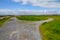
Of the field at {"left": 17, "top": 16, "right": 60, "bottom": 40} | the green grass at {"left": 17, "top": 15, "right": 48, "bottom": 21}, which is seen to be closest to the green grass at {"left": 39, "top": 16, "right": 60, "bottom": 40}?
the field at {"left": 17, "top": 16, "right": 60, "bottom": 40}

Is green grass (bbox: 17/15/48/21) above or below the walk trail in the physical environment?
above

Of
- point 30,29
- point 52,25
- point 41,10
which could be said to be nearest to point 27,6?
point 41,10

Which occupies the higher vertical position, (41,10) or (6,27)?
(41,10)

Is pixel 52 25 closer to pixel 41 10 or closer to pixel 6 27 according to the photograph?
pixel 41 10

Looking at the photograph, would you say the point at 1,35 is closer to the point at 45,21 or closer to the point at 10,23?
the point at 10,23

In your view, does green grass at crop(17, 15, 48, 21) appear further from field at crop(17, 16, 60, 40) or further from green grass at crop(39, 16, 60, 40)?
green grass at crop(39, 16, 60, 40)

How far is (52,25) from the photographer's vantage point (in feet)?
6.42

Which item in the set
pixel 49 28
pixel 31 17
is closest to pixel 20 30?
pixel 31 17

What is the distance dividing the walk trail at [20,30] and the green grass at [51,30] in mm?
61

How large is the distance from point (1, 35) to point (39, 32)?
56 cm

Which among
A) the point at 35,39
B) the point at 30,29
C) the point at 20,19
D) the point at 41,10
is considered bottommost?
the point at 35,39

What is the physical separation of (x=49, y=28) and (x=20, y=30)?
0.43m

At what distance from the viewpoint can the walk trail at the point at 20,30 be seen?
6.29 feet

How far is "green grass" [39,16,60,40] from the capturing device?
1.88m
